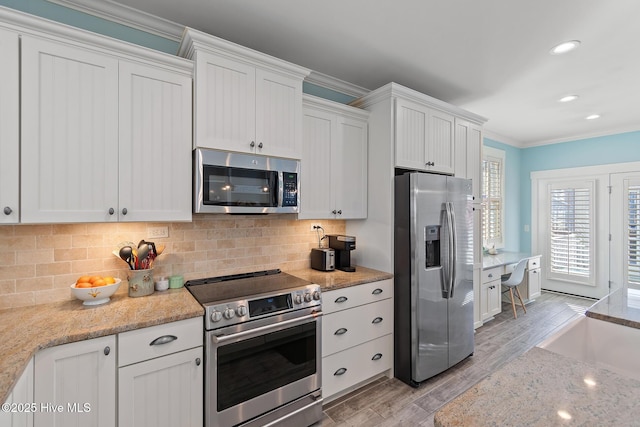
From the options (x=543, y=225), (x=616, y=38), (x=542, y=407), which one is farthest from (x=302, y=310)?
(x=543, y=225)

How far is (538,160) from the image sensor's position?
565cm

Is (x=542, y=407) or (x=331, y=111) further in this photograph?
(x=331, y=111)

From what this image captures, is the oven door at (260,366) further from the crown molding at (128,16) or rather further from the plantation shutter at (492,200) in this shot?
the plantation shutter at (492,200)

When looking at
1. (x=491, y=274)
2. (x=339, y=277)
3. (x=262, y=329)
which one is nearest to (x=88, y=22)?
(x=262, y=329)

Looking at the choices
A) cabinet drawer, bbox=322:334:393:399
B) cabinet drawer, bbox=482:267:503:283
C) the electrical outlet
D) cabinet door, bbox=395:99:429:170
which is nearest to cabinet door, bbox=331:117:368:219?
cabinet door, bbox=395:99:429:170

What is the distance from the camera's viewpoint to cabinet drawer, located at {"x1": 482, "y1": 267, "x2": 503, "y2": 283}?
3.83 meters

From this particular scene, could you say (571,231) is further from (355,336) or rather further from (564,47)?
(355,336)

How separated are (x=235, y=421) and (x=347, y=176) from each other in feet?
6.69

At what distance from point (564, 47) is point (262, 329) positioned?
125 inches

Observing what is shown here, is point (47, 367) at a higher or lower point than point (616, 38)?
lower

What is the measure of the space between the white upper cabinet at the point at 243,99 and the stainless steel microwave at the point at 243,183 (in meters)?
0.07

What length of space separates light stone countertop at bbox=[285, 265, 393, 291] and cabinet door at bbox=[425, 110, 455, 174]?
A: 120 centimetres

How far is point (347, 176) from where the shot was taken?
2.82 m

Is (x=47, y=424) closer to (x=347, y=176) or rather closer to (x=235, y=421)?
(x=235, y=421)
